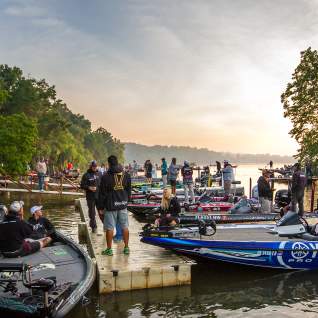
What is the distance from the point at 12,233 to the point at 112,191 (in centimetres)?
253

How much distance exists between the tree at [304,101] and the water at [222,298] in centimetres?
3103

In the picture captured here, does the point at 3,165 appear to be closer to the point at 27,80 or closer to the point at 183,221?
the point at 183,221

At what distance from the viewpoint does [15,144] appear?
3103cm

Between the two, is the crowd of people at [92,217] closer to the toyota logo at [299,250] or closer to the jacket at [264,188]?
the toyota logo at [299,250]

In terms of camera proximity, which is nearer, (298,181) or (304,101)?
(298,181)

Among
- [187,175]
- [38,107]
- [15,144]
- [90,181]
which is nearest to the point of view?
[90,181]

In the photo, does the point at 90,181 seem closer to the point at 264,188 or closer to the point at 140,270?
the point at 140,270

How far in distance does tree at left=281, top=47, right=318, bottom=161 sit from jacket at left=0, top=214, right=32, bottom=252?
1381 inches

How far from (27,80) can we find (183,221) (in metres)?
45.3

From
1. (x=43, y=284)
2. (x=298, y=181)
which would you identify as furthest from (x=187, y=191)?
(x=43, y=284)

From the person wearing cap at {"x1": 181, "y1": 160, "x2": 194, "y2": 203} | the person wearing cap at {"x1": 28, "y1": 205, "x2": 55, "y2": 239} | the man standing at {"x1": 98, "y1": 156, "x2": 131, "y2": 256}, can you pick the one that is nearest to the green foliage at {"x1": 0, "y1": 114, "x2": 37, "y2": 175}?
the person wearing cap at {"x1": 181, "y1": 160, "x2": 194, "y2": 203}

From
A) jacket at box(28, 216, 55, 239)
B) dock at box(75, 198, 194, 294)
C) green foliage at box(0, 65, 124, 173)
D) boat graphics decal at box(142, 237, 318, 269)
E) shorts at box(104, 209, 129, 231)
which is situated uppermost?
green foliage at box(0, 65, 124, 173)

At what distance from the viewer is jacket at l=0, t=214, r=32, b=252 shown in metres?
8.36

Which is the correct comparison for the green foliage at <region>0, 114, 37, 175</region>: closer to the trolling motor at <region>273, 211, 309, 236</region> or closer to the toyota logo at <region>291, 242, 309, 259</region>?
the trolling motor at <region>273, 211, 309, 236</region>
